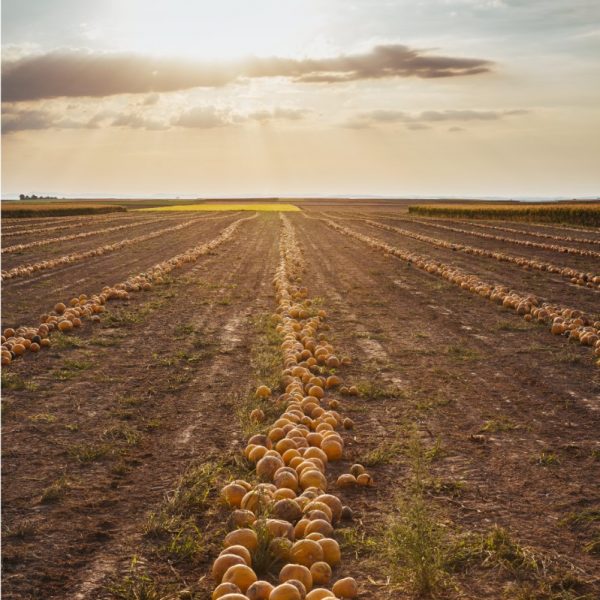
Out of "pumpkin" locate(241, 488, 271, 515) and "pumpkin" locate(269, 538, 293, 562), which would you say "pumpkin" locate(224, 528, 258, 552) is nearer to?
"pumpkin" locate(269, 538, 293, 562)

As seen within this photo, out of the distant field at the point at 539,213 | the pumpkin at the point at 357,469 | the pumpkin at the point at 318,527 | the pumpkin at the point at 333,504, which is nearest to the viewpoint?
the pumpkin at the point at 318,527

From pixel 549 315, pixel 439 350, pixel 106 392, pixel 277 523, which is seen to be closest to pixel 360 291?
pixel 549 315

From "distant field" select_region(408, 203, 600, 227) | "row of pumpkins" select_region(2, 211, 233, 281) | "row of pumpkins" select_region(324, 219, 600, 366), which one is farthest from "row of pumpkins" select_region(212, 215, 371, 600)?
"distant field" select_region(408, 203, 600, 227)

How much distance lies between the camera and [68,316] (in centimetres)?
1288

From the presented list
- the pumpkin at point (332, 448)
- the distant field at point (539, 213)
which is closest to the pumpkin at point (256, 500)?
the pumpkin at point (332, 448)

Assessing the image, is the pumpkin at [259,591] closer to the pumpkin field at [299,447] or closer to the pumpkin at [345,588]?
the pumpkin field at [299,447]

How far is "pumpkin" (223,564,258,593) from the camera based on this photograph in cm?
401

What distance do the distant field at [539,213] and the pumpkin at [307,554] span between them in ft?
151

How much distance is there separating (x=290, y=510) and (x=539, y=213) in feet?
174

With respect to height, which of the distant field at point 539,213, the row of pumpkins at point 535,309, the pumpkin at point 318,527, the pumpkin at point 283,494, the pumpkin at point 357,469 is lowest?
the pumpkin at point 357,469

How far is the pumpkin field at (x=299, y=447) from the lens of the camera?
4473 mm

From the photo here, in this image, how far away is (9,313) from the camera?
13.9 m

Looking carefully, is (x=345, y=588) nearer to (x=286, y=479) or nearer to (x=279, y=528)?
(x=279, y=528)

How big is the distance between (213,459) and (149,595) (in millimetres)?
2287
